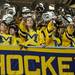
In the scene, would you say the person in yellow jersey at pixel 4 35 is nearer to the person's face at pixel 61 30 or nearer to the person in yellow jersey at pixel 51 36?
the person in yellow jersey at pixel 51 36

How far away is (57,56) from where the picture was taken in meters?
10.9

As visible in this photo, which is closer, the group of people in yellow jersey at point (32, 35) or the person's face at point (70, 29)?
the group of people in yellow jersey at point (32, 35)

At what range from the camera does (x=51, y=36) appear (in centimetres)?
1200

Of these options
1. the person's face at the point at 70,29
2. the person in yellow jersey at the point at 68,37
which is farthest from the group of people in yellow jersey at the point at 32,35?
the person's face at the point at 70,29

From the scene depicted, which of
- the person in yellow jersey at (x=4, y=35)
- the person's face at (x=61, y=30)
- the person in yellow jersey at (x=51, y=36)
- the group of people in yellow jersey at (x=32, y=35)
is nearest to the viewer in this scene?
the person in yellow jersey at (x=4, y=35)

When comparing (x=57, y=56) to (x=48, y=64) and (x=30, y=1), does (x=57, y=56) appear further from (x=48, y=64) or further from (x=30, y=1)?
(x=30, y=1)

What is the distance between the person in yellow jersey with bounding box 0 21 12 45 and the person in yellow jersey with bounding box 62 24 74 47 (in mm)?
1392

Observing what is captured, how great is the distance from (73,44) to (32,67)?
6.00ft

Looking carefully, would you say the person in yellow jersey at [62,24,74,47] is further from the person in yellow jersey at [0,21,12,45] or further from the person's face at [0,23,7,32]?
the person's face at [0,23,7,32]

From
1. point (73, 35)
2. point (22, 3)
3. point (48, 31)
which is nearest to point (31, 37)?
point (48, 31)

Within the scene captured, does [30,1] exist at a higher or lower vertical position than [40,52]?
higher

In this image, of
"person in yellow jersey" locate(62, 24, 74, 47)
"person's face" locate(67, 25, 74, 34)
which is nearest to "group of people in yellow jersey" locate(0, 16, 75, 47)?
"person in yellow jersey" locate(62, 24, 74, 47)

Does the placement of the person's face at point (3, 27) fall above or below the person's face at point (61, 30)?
above

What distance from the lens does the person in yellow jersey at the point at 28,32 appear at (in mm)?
11469
